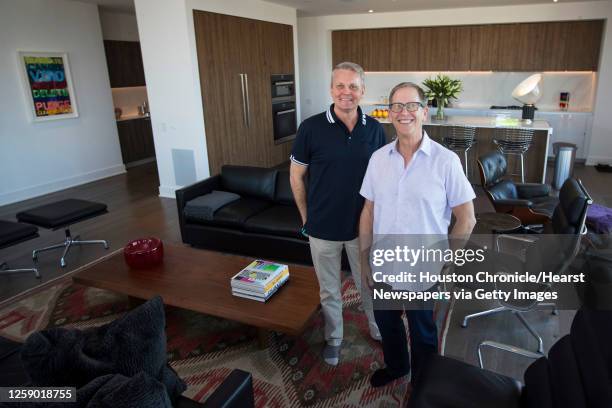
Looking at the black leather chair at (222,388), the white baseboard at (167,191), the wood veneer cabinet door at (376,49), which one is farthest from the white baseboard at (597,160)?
the black leather chair at (222,388)

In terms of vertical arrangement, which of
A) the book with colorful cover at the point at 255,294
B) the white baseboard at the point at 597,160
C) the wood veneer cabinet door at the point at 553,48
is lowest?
the white baseboard at the point at 597,160

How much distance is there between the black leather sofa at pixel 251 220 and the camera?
3818mm

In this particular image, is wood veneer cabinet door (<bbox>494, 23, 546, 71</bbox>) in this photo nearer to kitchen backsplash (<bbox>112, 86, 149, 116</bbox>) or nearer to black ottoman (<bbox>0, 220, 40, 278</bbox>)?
kitchen backsplash (<bbox>112, 86, 149, 116</bbox>)

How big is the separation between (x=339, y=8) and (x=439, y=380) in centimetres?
741

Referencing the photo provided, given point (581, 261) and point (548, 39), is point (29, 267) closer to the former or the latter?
point (581, 261)

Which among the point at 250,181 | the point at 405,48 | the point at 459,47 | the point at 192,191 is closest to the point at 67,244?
the point at 192,191

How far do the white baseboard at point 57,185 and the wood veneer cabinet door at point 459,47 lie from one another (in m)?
6.49

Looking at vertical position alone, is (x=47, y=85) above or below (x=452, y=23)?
below

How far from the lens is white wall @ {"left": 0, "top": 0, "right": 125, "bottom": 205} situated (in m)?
5.96

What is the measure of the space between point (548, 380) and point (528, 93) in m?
6.64

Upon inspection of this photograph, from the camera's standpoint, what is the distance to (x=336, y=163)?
7.22 ft

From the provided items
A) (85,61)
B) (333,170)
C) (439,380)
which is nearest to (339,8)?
(85,61)

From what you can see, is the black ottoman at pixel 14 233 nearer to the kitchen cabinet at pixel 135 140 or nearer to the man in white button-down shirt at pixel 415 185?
the man in white button-down shirt at pixel 415 185

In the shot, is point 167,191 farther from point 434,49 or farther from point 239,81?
point 434,49
